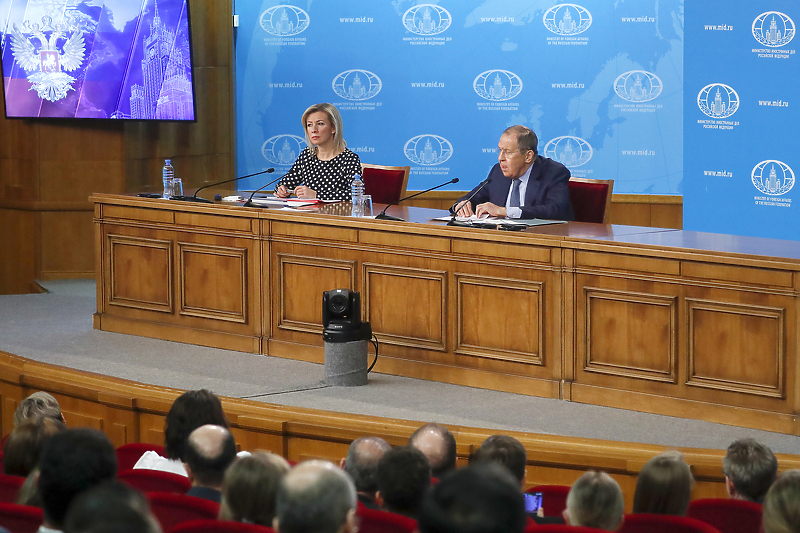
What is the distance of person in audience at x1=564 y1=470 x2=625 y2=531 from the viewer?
2.06 metres

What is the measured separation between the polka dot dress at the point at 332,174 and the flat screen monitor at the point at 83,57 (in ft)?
7.28

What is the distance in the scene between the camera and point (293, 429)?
3.80 metres

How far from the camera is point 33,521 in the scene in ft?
6.80

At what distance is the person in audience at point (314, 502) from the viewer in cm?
161

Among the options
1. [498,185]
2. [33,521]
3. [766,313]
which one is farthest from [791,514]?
[498,185]

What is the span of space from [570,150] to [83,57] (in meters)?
3.63

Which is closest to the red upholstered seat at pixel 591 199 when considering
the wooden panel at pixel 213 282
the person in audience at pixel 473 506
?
the wooden panel at pixel 213 282

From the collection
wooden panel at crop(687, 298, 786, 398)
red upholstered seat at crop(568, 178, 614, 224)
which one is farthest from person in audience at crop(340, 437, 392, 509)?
red upholstered seat at crop(568, 178, 614, 224)

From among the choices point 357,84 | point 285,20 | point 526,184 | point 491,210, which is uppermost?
point 285,20

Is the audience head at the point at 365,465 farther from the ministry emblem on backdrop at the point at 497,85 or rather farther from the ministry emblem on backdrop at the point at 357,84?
the ministry emblem on backdrop at the point at 357,84

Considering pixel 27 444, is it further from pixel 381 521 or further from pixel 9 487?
pixel 381 521

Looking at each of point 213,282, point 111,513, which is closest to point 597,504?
point 111,513

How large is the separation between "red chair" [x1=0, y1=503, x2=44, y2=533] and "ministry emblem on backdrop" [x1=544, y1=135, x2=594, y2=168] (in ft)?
19.3

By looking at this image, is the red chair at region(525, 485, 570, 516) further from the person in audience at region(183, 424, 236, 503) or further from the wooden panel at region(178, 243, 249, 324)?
the wooden panel at region(178, 243, 249, 324)
